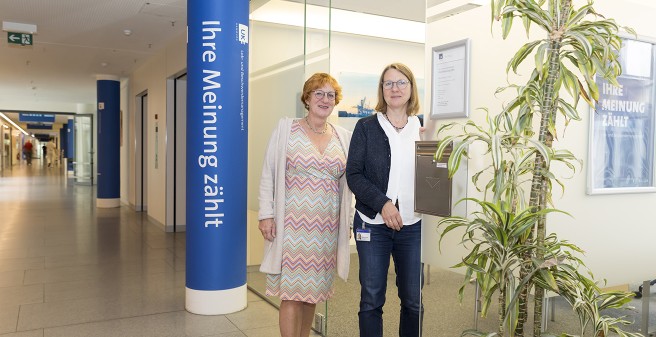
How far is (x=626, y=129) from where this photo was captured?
2.02 metres

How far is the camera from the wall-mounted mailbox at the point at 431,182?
2.26 metres

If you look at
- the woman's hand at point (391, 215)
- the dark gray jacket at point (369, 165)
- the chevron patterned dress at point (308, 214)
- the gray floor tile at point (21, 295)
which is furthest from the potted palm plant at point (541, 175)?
the gray floor tile at point (21, 295)

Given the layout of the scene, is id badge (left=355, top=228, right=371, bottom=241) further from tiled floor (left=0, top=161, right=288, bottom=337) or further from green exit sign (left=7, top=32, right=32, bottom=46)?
green exit sign (left=7, top=32, right=32, bottom=46)

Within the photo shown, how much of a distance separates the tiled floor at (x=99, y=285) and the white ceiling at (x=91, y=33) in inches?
99.2

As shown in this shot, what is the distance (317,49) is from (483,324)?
2.21m

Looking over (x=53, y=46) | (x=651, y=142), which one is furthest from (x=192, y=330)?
(x=53, y=46)

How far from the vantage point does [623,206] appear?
2.05m

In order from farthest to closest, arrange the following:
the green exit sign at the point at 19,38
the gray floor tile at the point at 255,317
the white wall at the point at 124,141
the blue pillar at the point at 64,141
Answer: the blue pillar at the point at 64,141 < the white wall at the point at 124,141 < the green exit sign at the point at 19,38 < the gray floor tile at the point at 255,317

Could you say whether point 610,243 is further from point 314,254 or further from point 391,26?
point 391,26

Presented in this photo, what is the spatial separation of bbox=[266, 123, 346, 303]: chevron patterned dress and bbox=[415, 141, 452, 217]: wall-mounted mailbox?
584 mm

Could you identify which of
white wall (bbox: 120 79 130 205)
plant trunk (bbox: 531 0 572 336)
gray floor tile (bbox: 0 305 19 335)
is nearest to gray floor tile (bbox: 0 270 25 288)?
gray floor tile (bbox: 0 305 19 335)

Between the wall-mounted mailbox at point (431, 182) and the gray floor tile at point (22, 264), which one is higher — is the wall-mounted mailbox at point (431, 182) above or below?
above

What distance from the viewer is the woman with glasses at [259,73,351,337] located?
284cm

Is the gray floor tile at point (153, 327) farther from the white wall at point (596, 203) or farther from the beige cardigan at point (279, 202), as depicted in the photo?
the white wall at point (596, 203)
